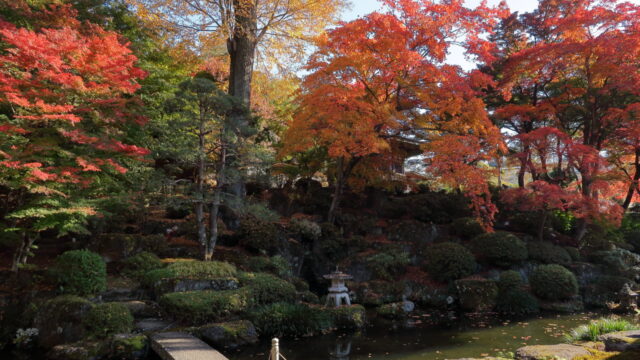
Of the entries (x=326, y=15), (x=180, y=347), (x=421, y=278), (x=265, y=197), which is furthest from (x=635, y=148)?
(x=180, y=347)

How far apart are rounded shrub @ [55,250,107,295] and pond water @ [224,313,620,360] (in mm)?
3042

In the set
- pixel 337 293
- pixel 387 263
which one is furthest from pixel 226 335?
pixel 387 263

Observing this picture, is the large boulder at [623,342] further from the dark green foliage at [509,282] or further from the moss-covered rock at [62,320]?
the moss-covered rock at [62,320]

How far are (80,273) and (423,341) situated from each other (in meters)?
6.70

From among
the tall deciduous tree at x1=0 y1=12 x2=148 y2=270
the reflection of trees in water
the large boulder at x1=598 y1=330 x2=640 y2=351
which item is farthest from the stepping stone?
the large boulder at x1=598 y1=330 x2=640 y2=351

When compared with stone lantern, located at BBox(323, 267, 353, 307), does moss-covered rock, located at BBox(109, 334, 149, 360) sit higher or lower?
lower

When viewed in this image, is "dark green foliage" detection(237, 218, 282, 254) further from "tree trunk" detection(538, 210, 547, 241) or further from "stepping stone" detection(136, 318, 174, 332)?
"tree trunk" detection(538, 210, 547, 241)

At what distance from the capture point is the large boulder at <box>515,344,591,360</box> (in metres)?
4.69

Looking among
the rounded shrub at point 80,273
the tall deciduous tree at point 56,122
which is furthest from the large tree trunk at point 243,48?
the rounded shrub at point 80,273

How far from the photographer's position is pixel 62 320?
6844 mm

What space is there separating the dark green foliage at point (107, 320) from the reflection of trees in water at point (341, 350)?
353cm

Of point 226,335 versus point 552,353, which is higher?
point 552,353

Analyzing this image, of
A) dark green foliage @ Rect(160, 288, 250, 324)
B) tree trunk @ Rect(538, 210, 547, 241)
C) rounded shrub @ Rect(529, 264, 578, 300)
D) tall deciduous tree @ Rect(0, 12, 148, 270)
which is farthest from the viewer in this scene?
tree trunk @ Rect(538, 210, 547, 241)

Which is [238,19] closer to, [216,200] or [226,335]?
[216,200]
